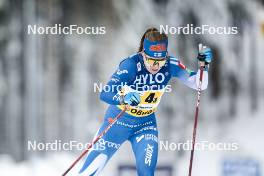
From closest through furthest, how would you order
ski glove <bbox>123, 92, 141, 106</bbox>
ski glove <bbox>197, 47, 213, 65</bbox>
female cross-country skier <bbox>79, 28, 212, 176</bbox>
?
ski glove <bbox>123, 92, 141, 106</bbox>, female cross-country skier <bbox>79, 28, 212, 176</bbox>, ski glove <bbox>197, 47, 213, 65</bbox>

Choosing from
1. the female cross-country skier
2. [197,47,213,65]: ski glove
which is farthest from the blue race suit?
[197,47,213,65]: ski glove

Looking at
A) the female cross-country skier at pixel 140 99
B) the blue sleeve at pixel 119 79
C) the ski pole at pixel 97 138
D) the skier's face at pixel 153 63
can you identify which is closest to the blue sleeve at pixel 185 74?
the female cross-country skier at pixel 140 99

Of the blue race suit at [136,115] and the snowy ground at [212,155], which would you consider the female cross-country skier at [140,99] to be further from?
the snowy ground at [212,155]

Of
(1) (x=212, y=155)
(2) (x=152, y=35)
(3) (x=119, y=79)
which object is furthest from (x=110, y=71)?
(1) (x=212, y=155)

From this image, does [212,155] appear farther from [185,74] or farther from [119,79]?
[119,79]

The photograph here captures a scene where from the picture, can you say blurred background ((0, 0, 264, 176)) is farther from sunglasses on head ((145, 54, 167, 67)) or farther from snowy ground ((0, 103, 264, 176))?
sunglasses on head ((145, 54, 167, 67))

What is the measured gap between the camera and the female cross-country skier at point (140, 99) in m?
4.98

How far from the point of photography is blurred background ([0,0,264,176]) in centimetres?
526

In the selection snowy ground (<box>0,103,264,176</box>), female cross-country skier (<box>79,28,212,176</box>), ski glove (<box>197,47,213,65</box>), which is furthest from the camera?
snowy ground (<box>0,103,264,176</box>)

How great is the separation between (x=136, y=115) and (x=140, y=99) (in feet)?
0.29

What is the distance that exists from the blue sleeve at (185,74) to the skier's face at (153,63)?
A: 101 mm

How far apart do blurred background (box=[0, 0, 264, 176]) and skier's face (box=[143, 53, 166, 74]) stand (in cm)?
24

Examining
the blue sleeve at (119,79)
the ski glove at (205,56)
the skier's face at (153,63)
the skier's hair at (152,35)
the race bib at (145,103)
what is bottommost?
the race bib at (145,103)

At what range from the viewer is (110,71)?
5.24m
